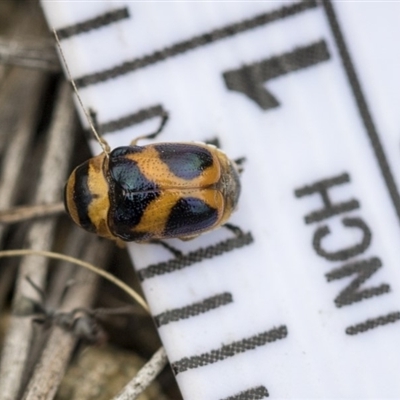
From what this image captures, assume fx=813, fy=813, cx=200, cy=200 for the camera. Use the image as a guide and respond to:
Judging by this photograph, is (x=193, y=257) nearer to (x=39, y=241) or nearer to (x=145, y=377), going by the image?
(x=145, y=377)

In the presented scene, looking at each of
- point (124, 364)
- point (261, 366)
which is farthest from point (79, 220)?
point (261, 366)

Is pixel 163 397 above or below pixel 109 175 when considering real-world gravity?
below

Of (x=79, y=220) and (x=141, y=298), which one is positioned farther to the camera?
(x=141, y=298)

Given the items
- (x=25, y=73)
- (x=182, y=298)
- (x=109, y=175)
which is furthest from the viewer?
(x=25, y=73)

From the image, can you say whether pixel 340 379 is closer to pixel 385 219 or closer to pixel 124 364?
pixel 385 219

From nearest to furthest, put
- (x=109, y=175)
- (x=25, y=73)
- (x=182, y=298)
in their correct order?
(x=109, y=175)
(x=182, y=298)
(x=25, y=73)

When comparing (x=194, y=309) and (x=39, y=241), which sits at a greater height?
(x=39, y=241)

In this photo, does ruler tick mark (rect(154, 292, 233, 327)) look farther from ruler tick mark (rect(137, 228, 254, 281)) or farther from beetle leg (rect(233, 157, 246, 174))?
beetle leg (rect(233, 157, 246, 174))

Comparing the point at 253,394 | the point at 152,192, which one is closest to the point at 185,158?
the point at 152,192
